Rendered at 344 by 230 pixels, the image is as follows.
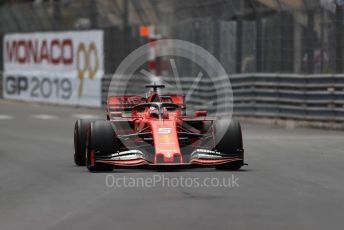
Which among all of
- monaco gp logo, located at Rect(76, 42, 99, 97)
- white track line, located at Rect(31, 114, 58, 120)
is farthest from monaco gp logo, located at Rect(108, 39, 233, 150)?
white track line, located at Rect(31, 114, 58, 120)

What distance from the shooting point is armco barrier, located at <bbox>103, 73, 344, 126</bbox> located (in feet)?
74.1

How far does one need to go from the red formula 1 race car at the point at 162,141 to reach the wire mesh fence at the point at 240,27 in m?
9.48

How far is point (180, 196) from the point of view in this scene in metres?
10.8

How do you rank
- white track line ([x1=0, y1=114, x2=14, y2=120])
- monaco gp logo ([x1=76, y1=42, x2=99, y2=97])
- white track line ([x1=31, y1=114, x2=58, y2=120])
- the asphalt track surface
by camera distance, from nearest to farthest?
the asphalt track surface
white track line ([x1=31, y1=114, x2=58, y2=120])
white track line ([x1=0, y1=114, x2=14, y2=120])
monaco gp logo ([x1=76, y1=42, x2=99, y2=97])

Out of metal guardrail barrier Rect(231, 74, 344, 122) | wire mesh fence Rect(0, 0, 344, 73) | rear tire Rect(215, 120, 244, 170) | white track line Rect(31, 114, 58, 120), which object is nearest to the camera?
rear tire Rect(215, 120, 244, 170)

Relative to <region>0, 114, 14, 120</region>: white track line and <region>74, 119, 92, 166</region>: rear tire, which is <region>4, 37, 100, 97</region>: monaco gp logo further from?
<region>74, 119, 92, 166</region>: rear tire

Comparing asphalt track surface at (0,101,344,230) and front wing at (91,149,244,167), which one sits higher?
front wing at (91,149,244,167)

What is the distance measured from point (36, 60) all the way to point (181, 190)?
1061 inches

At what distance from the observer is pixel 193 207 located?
391 inches

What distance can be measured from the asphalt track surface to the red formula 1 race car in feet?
0.59

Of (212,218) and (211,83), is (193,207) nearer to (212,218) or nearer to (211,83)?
(212,218)

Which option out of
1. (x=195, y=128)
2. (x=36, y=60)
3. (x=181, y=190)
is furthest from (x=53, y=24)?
(x=181, y=190)

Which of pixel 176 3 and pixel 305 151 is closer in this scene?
pixel 305 151

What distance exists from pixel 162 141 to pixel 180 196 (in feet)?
7.80
